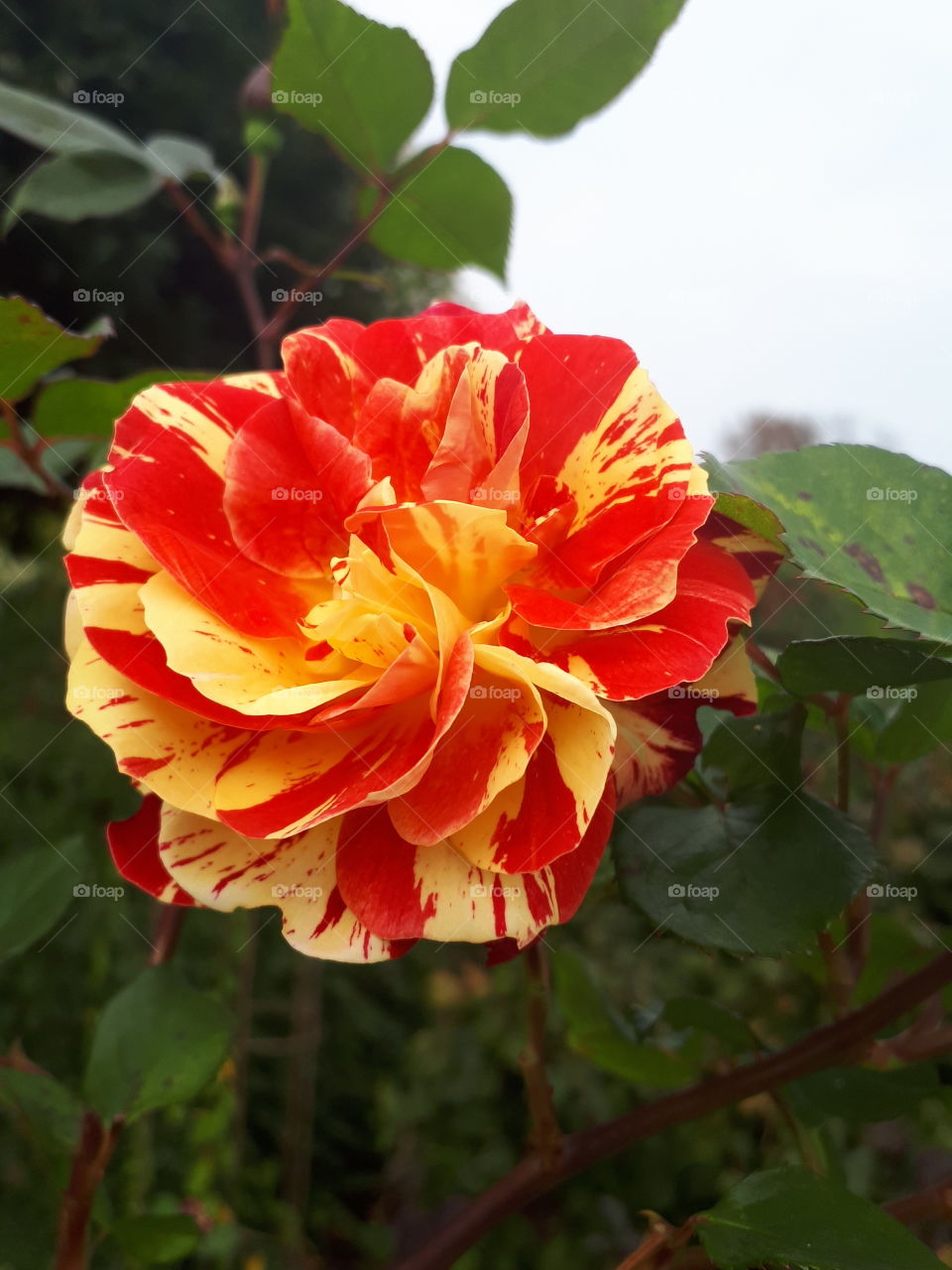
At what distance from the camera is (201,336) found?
216 centimetres

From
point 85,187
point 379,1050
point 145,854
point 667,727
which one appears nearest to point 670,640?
point 667,727

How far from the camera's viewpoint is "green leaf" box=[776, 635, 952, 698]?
229mm

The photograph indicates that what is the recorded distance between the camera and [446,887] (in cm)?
21

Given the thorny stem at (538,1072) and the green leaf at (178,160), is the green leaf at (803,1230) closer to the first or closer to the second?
the thorny stem at (538,1072)

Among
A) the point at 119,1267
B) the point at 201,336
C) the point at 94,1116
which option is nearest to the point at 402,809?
the point at 94,1116

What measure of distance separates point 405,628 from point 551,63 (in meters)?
0.26

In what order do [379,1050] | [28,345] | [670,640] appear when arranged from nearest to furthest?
1. [670,640]
2. [28,345]
3. [379,1050]

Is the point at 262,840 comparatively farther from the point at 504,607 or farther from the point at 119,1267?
the point at 119,1267

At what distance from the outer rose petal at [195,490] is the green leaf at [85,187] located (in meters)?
0.23

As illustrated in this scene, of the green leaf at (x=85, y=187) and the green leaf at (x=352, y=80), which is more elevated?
the green leaf at (x=352, y=80)

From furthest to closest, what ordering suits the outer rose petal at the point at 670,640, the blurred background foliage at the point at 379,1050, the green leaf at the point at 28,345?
the blurred background foliage at the point at 379,1050, the green leaf at the point at 28,345, the outer rose petal at the point at 670,640

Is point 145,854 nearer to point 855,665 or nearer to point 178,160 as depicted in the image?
point 855,665

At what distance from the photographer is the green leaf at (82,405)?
1.24ft

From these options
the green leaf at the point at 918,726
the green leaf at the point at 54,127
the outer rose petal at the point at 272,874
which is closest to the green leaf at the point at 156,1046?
the outer rose petal at the point at 272,874
